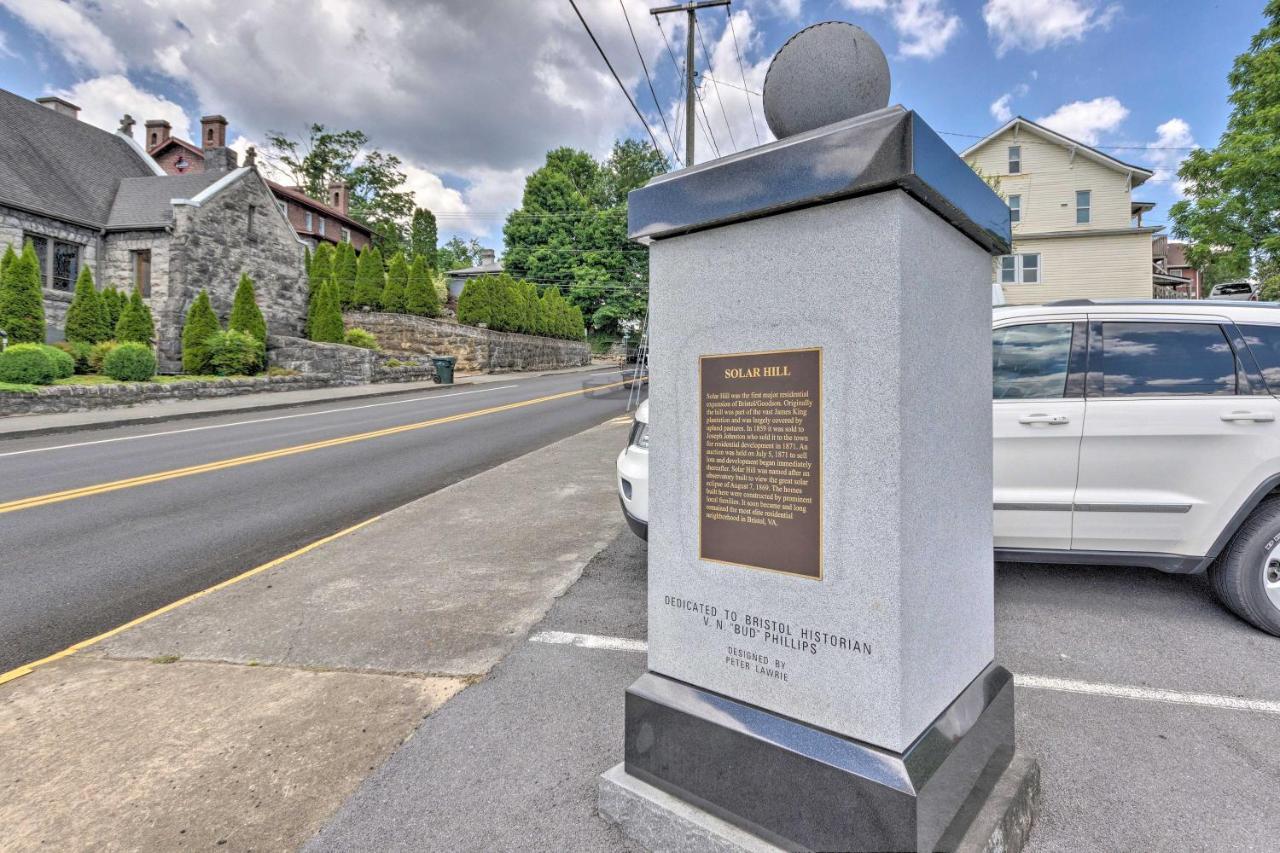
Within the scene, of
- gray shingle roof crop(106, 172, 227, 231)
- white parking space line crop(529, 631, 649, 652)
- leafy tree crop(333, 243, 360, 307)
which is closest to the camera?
white parking space line crop(529, 631, 649, 652)

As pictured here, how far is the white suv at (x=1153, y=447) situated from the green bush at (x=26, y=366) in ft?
65.2

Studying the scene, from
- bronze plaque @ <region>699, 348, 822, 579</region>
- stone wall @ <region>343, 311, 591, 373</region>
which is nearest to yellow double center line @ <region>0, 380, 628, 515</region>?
bronze plaque @ <region>699, 348, 822, 579</region>

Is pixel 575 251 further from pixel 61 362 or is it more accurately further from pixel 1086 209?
pixel 61 362

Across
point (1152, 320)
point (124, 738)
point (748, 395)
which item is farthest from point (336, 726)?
point (1152, 320)

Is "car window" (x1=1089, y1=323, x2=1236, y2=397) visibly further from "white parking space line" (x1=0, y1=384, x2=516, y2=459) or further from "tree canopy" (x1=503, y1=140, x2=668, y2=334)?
"tree canopy" (x1=503, y1=140, x2=668, y2=334)

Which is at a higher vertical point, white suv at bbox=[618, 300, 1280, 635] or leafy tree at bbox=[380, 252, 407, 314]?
leafy tree at bbox=[380, 252, 407, 314]

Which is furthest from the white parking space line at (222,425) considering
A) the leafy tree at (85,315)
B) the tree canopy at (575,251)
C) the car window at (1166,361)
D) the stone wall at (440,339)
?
the tree canopy at (575,251)

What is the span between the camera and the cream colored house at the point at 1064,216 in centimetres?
2691

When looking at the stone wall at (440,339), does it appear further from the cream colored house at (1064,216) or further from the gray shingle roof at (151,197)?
the cream colored house at (1064,216)

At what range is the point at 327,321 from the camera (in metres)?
26.2

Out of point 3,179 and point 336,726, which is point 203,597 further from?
Answer: point 3,179

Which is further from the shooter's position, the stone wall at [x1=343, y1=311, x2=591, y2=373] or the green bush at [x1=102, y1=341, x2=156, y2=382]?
the stone wall at [x1=343, y1=311, x2=591, y2=373]

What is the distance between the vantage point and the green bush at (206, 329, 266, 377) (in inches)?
829

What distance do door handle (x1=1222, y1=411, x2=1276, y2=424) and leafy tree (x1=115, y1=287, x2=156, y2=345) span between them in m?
24.9
